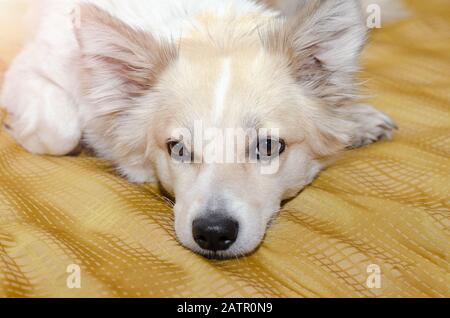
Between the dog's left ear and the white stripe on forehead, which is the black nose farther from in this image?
the dog's left ear

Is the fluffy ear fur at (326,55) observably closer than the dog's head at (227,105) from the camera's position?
No

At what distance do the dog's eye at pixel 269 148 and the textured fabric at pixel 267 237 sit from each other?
0.18 metres

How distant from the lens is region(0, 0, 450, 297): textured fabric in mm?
1384

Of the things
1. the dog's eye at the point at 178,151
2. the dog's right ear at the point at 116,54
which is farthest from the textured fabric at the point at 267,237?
the dog's right ear at the point at 116,54

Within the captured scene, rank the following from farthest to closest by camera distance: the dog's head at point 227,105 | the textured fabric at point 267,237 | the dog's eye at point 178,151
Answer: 1. the dog's eye at point 178,151
2. the dog's head at point 227,105
3. the textured fabric at point 267,237

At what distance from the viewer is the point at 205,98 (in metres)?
1.64

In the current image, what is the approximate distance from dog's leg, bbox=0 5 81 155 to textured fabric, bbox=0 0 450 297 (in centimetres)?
7

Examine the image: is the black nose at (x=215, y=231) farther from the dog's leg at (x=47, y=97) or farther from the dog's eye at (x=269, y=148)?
the dog's leg at (x=47, y=97)

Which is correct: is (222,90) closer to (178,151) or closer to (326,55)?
(178,151)

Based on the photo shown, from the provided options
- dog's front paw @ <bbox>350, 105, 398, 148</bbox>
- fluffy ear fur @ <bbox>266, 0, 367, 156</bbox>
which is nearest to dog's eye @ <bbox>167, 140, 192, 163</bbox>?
fluffy ear fur @ <bbox>266, 0, 367, 156</bbox>

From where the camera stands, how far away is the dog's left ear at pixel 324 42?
5.57ft

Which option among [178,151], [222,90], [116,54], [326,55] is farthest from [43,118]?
[326,55]
